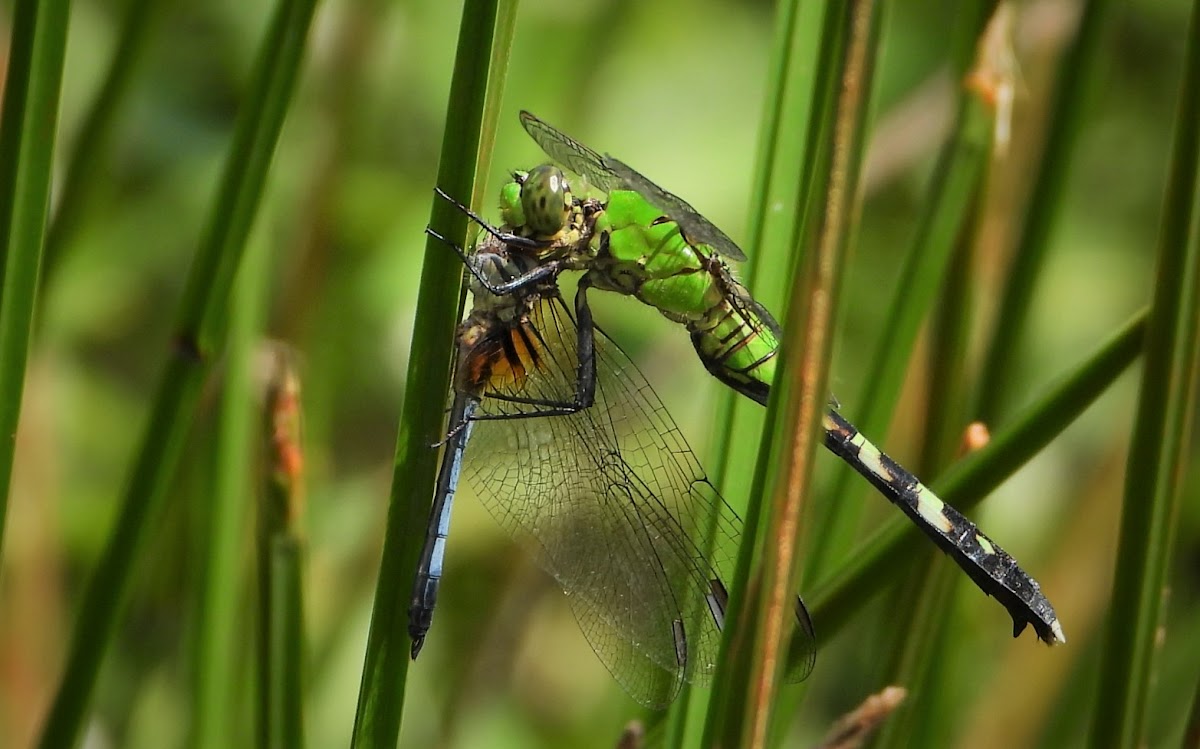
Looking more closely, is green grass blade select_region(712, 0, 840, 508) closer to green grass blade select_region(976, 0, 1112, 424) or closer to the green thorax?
the green thorax

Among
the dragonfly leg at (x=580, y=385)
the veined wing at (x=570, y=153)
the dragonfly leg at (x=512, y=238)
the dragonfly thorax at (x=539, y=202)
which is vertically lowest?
the dragonfly leg at (x=580, y=385)

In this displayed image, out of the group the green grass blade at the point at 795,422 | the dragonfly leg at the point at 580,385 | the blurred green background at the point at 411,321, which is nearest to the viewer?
the green grass blade at the point at 795,422

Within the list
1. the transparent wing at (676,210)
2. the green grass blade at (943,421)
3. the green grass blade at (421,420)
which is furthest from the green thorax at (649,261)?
the green grass blade at (421,420)

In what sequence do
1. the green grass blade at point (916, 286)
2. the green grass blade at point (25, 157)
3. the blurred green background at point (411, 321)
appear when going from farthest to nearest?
1. the blurred green background at point (411, 321)
2. the green grass blade at point (916, 286)
3. the green grass blade at point (25, 157)

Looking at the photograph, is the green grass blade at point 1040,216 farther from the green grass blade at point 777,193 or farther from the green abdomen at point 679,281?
the green grass blade at point 777,193

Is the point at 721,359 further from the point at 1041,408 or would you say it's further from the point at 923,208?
the point at 1041,408

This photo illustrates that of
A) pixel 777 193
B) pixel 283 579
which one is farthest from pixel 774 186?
pixel 283 579

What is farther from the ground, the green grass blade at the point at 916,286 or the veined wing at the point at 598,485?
the green grass blade at the point at 916,286

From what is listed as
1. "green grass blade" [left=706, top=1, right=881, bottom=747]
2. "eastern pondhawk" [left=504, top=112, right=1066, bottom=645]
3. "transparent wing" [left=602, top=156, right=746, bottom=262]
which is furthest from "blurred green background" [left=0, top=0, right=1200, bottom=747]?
"green grass blade" [left=706, top=1, right=881, bottom=747]
